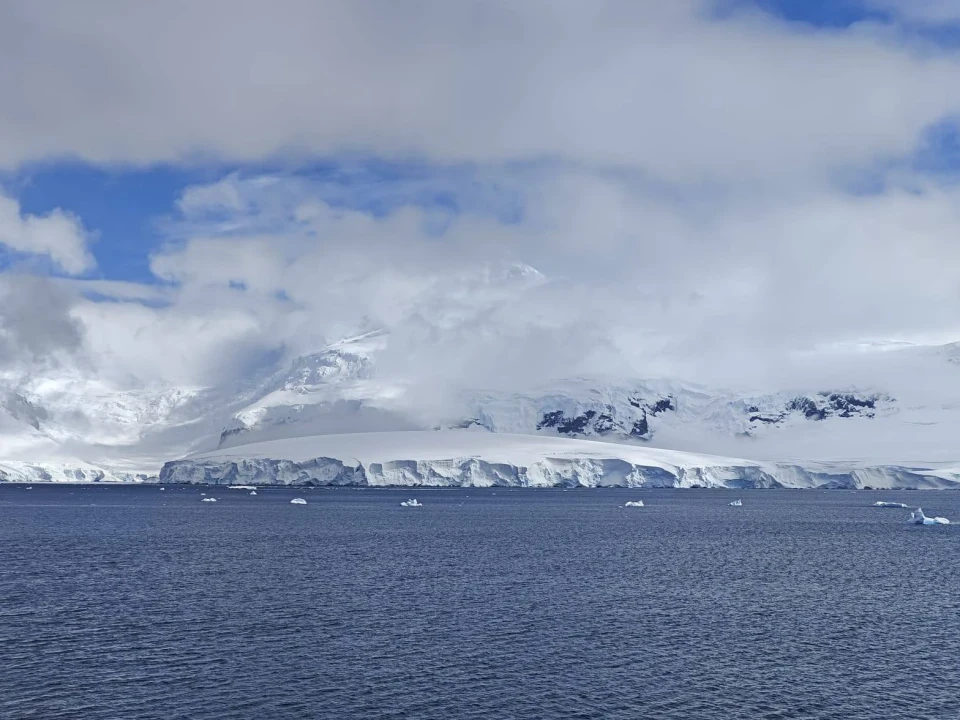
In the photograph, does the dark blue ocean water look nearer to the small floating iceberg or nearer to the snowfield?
the small floating iceberg

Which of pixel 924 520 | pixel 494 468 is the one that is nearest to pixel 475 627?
pixel 924 520

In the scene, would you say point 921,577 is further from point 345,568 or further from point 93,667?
point 93,667

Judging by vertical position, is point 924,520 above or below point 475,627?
above

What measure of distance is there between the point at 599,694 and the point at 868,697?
7.65 m

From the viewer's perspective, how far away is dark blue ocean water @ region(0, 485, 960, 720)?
28469mm

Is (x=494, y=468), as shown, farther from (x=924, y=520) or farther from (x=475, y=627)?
(x=475, y=627)

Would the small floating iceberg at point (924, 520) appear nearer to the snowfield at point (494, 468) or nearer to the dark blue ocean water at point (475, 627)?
the dark blue ocean water at point (475, 627)

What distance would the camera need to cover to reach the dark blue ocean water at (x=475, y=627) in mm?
28469

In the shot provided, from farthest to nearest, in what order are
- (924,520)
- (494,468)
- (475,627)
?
(494,468)
(924,520)
(475,627)

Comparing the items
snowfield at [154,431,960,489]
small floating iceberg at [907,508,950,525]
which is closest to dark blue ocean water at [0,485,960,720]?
small floating iceberg at [907,508,950,525]

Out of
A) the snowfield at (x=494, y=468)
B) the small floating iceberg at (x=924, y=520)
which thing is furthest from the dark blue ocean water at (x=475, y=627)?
the snowfield at (x=494, y=468)

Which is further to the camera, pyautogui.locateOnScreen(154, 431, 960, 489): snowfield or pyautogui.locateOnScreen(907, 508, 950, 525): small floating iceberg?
pyautogui.locateOnScreen(154, 431, 960, 489): snowfield

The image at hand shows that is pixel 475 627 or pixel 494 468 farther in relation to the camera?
pixel 494 468

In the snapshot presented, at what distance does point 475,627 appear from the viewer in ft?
125
